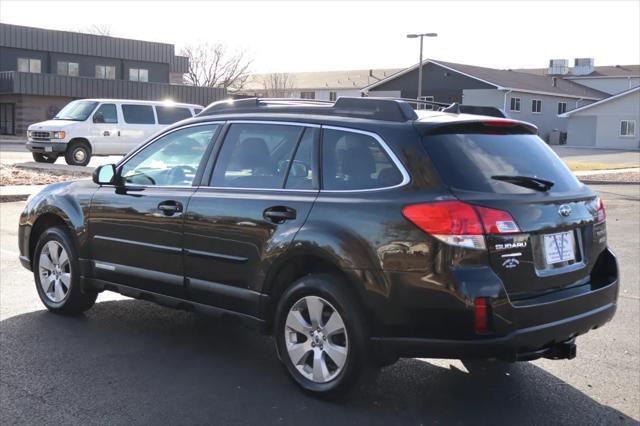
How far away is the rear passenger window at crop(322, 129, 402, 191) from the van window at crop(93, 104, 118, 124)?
19.1 m

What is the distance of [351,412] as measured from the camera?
4.38 meters

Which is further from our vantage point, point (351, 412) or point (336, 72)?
point (336, 72)

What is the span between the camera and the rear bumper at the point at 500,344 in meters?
4.03

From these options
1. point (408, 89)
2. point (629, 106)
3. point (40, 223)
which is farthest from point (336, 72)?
point (40, 223)

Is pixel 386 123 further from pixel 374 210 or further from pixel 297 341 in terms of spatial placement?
pixel 297 341

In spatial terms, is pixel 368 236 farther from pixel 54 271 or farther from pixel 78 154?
pixel 78 154

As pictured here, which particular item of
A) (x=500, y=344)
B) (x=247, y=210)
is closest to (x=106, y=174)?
(x=247, y=210)

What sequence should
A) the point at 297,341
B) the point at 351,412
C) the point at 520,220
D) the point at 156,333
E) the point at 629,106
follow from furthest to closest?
the point at 629,106, the point at 156,333, the point at 297,341, the point at 351,412, the point at 520,220

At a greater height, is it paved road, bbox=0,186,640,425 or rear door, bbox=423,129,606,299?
rear door, bbox=423,129,606,299

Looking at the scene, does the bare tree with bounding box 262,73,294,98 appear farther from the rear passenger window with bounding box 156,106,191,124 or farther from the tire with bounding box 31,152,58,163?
the rear passenger window with bounding box 156,106,191,124

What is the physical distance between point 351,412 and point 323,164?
1553 millimetres

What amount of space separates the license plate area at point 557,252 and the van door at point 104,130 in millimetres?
19936

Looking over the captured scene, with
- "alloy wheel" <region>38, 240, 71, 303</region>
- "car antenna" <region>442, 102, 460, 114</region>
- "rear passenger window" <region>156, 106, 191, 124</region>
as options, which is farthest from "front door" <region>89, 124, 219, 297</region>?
"rear passenger window" <region>156, 106, 191, 124</region>

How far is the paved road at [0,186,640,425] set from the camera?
433 cm
